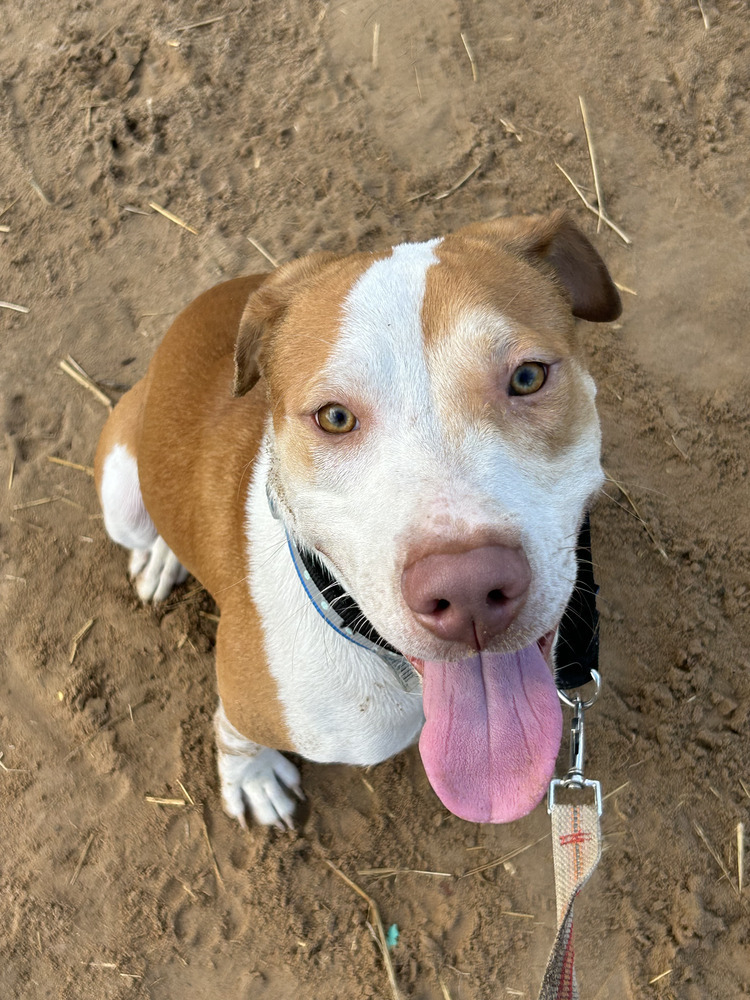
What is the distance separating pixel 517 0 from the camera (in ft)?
15.9

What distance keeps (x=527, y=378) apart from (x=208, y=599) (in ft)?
8.34

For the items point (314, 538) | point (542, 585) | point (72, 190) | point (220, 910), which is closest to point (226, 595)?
point (314, 538)

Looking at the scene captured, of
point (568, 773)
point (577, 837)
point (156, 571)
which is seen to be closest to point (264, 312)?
point (568, 773)

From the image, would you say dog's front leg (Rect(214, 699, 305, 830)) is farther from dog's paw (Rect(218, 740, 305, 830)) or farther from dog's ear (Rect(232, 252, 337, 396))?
dog's ear (Rect(232, 252, 337, 396))

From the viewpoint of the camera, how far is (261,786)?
3.50 metres

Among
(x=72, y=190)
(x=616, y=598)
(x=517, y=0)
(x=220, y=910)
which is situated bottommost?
(x=220, y=910)

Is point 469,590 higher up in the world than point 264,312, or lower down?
lower down

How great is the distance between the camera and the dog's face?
1.77m

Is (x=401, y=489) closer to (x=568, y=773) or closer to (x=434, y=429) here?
(x=434, y=429)

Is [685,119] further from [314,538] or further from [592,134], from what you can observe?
[314,538]

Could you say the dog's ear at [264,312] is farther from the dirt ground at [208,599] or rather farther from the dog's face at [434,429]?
the dirt ground at [208,599]

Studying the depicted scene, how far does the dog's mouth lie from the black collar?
8.8 inches

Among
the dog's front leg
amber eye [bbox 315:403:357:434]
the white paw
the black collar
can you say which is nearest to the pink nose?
the black collar

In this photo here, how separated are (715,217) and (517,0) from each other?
1923 millimetres
